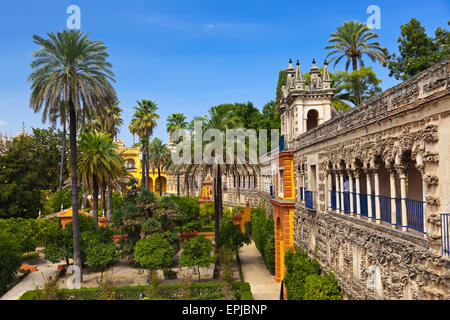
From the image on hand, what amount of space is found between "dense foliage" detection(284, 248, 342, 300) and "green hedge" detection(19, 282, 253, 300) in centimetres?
338

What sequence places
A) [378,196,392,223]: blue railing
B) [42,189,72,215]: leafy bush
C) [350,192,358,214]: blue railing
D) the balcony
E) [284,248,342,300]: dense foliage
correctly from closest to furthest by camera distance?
the balcony
[378,196,392,223]: blue railing
[350,192,358,214]: blue railing
[284,248,342,300]: dense foliage
[42,189,72,215]: leafy bush

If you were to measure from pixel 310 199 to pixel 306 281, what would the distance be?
169 inches

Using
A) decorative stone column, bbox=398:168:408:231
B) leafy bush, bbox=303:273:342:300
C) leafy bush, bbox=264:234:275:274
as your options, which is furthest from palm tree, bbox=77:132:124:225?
decorative stone column, bbox=398:168:408:231

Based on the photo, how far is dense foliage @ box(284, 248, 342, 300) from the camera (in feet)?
48.6

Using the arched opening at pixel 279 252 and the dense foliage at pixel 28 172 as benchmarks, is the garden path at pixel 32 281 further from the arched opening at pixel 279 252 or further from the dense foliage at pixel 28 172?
the arched opening at pixel 279 252

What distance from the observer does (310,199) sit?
1891 centimetres

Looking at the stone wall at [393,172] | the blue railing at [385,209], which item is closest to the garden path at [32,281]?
the stone wall at [393,172]

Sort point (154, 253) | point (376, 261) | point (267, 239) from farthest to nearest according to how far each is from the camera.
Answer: point (267, 239)
point (154, 253)
point (376, 261)

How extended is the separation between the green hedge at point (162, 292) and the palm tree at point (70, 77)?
346 cm

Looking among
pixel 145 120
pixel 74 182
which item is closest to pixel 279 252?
pixel 74 182

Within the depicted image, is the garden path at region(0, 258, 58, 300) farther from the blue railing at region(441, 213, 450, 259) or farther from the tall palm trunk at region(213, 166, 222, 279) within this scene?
the blue railing at region(441, 213, 450, 259)

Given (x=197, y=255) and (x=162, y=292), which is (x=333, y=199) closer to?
(x=197, y=255)

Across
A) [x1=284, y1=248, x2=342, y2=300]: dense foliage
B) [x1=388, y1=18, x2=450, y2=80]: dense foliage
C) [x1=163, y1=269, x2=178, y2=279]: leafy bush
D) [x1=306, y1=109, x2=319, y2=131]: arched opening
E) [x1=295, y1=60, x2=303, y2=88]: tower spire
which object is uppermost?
[x1=388, y1=18, x2=450, y2=80]: dense foliage
